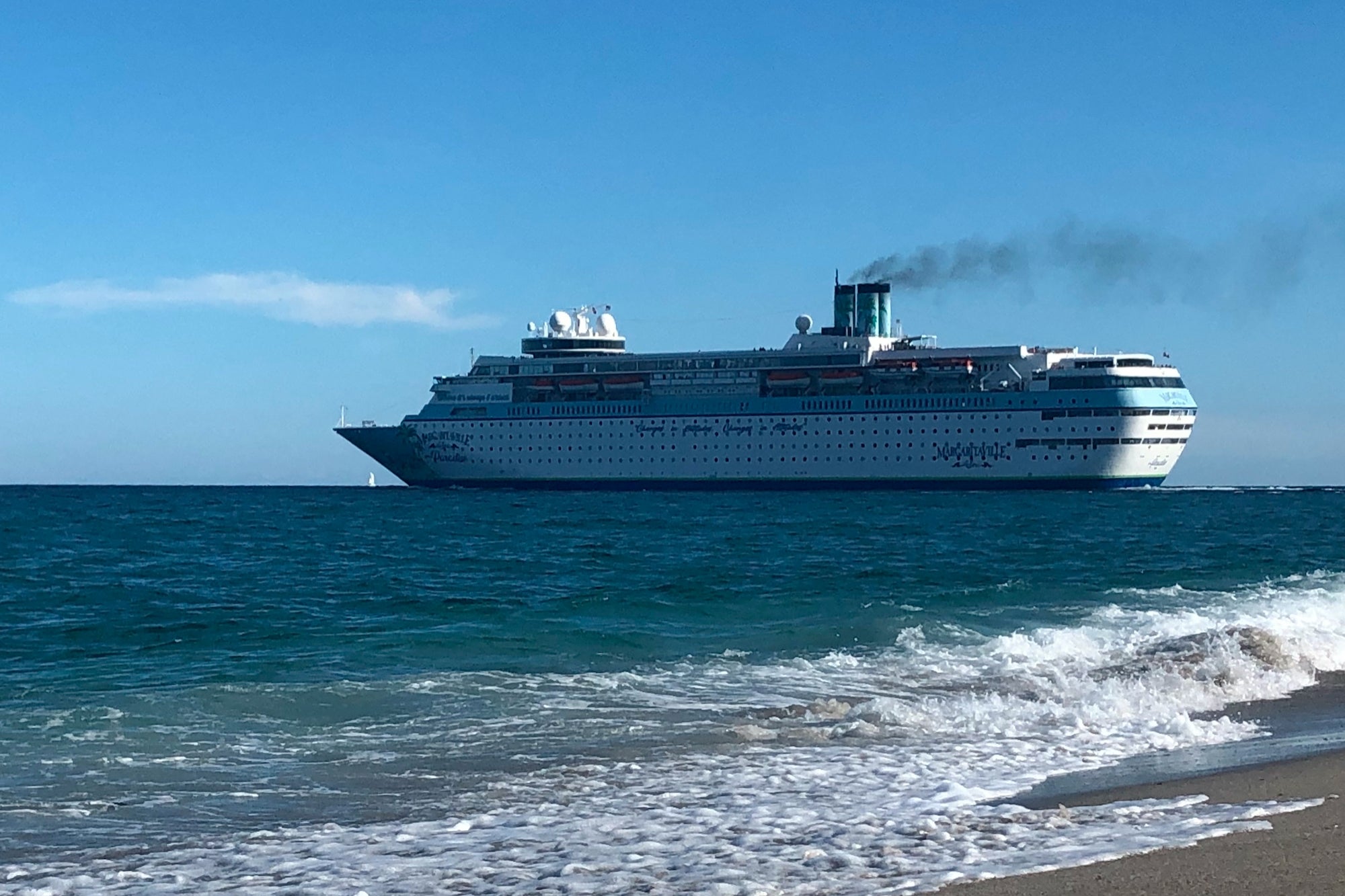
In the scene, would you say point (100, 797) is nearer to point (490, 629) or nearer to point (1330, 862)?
point (1330, 862)

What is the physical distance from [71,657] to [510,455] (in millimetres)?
54884

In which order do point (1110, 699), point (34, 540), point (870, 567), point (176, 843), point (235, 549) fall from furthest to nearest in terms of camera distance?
point (34, 540) → point (235, 549) → point (870, 567) → point (1110, 699) → point (176, 843)

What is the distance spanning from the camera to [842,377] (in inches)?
2537

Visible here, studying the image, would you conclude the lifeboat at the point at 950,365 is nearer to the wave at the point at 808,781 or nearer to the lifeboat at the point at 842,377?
the lifeboat at the point at 842,377

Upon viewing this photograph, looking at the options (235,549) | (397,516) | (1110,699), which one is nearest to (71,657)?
(1110,699)

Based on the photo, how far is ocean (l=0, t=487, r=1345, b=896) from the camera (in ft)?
19.5

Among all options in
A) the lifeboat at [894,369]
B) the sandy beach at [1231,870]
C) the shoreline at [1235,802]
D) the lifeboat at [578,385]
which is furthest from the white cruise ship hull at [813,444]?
the sandy beach at [1231,870]

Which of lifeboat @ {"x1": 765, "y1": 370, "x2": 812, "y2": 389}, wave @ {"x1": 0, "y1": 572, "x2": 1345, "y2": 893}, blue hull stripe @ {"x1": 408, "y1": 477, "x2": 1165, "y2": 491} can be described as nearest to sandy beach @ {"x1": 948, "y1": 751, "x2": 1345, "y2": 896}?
wave @ {"x1": 0, "y1": 572, "x2": 1345, "y2": 893}

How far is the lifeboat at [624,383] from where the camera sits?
67.7 metres

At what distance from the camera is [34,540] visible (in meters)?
30.0

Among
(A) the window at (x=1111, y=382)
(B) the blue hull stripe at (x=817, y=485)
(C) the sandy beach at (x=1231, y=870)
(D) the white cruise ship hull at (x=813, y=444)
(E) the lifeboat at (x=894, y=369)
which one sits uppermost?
(E) the lifeboat at (x=894, y=369)

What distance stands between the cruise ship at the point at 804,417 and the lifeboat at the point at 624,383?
6 cm

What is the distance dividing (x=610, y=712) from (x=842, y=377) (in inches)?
2180

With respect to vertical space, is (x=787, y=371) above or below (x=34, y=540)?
above
